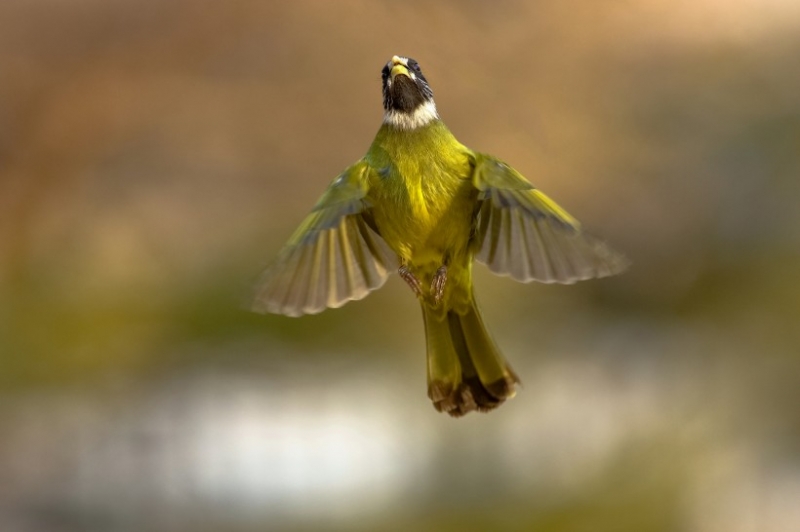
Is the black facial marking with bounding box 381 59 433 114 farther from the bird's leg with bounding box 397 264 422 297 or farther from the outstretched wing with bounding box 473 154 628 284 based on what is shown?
the bird's leg with bounding box 397 264 422 297

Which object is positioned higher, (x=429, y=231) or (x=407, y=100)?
(x=407, y=100)

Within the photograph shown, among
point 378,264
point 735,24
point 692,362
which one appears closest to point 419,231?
point 378,264

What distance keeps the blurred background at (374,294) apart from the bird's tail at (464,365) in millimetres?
3374

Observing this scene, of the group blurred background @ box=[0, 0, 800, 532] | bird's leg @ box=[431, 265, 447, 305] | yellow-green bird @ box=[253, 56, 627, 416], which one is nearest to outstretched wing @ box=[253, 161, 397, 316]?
yellow-green bird @ box=[253, 56, 627, 416]

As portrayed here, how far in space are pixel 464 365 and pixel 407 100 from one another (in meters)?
0.55

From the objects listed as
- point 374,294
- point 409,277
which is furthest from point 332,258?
point 374,294

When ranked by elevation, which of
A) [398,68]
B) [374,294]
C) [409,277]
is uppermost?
[374,294]

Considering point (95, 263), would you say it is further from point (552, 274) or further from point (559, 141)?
point (552, 274)

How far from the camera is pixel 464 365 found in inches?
91.0

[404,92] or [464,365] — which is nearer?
[404,92]

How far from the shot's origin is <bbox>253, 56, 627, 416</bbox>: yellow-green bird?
1983 mm

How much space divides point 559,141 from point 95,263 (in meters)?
3.01

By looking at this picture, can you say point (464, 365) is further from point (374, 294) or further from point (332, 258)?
point (374, 294)

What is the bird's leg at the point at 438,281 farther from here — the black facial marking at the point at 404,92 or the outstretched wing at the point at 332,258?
the black facial marking at the point at 404,92
